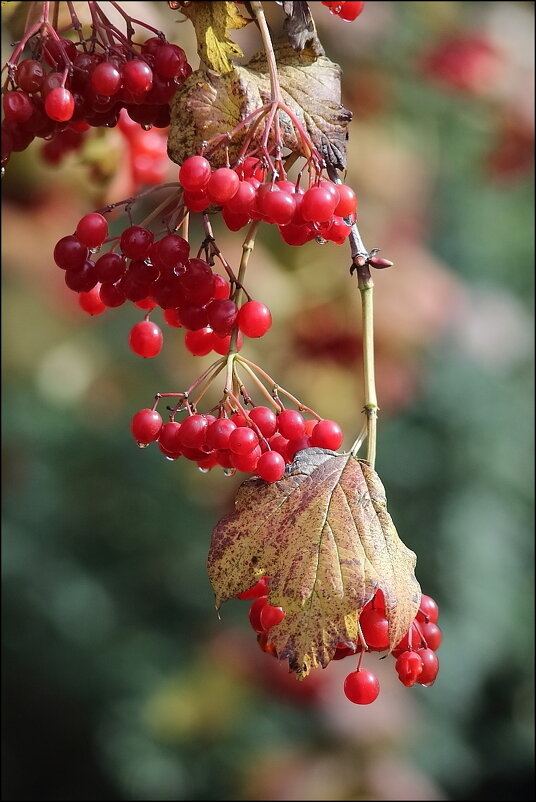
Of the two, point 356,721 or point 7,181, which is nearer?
point 7,181

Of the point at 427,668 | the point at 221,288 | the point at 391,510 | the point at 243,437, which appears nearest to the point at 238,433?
the point at 243,437

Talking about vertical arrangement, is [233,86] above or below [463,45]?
below

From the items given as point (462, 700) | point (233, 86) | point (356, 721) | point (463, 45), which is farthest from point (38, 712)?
point (233, 86)

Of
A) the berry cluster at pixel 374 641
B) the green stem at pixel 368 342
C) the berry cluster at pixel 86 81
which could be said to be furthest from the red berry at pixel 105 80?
the berry cluster at pixel 374 641

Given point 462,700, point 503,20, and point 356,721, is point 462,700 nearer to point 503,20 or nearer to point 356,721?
point 356,721

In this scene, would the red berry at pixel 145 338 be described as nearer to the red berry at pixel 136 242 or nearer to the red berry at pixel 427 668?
the red berry at pixel 136 242
